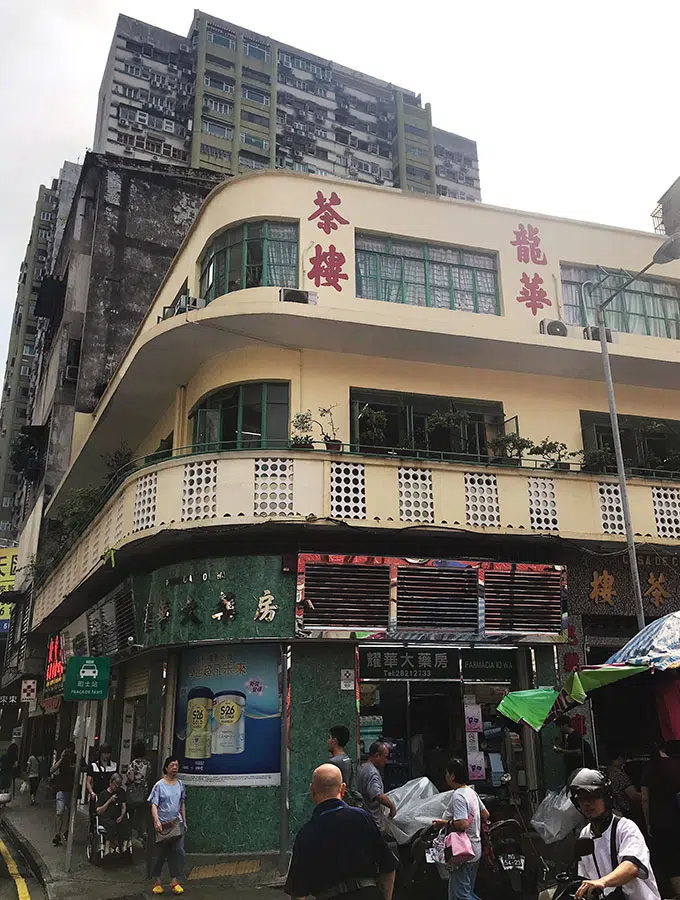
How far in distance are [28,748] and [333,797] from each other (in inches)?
1136

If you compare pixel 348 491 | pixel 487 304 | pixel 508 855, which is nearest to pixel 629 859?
pixel 508 855

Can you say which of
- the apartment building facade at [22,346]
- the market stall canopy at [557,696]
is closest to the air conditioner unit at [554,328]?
the market stall canopy at [557,696]

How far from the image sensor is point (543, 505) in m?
12.3

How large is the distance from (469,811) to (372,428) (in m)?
7.01

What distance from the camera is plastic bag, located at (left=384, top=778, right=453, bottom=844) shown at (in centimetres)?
852

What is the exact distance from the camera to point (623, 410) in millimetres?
14578

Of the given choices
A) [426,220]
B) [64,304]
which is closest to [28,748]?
[64,304]

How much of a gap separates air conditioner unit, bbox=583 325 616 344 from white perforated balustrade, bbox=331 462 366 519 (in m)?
5.38

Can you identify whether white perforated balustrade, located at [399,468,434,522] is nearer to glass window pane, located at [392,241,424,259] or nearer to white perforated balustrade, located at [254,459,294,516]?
white perforated balustrade, located at [254,459,294,516]

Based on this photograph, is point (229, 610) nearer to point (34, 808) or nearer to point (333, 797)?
point (333, 797)

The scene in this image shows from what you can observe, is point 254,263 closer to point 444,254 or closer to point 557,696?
point 444,254

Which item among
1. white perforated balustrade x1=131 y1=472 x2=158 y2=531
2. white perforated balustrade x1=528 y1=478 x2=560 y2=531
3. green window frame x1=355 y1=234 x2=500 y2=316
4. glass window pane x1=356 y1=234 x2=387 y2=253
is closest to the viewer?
white perforated balustrade x1=131 y1=472 x2=158 y2=531

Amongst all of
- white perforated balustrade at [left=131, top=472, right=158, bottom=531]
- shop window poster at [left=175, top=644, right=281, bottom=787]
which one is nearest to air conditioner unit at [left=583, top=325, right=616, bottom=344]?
shop window poster at [left=175, top=644, right=281, bottom=787]

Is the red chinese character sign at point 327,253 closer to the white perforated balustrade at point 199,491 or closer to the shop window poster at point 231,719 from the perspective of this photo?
the white perforated balustrade at point 199,491
